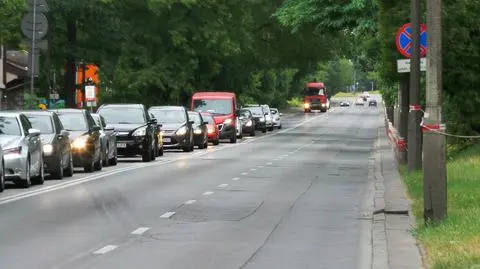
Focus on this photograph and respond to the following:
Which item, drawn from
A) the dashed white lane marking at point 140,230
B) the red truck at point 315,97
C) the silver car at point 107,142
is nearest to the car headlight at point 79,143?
the silver car at point 107,142

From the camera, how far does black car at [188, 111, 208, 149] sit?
48875 millimetres

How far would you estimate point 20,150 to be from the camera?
76.1 feet

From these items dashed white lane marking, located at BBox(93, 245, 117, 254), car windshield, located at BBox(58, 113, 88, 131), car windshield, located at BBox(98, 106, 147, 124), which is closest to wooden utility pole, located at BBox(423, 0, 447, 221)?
dashed white lane marking, located at BBox(93, 245, 117, 254)

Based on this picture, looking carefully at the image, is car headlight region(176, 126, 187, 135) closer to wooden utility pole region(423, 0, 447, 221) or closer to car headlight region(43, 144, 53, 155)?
car headlight region(43, 144, 53, 155)

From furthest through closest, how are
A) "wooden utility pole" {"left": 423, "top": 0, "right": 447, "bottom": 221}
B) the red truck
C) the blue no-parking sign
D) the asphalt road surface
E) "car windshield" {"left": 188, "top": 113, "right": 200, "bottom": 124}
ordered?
the red truck < "car windshield" {"left": 188, "top": 113, "right": 200, "bottom": 124} < the blue no-parking sign < "wooden utility pole" {"left": 423, "top": 0, "right": 447, "bottom": 221} < the asphalt road surface

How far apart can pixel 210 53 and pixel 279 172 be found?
40.6 meters

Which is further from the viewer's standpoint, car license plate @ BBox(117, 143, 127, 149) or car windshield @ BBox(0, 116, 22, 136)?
car license plate @ BBox(117, 143, 127, 149)

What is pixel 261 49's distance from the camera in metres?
74.4

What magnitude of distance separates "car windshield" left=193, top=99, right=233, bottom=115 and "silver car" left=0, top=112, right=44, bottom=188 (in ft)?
111

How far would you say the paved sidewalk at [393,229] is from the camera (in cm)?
1233

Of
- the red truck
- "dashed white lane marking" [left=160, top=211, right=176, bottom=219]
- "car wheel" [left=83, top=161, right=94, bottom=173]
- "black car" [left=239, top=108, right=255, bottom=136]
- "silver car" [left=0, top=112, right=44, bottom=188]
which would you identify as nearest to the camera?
"dashed white lane marking" [left=160, top=211, right=176, bottom=219]

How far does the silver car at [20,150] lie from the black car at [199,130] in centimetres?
2388

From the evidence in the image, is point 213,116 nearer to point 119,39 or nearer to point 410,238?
point 119,39

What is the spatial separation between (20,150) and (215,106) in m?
36.3
